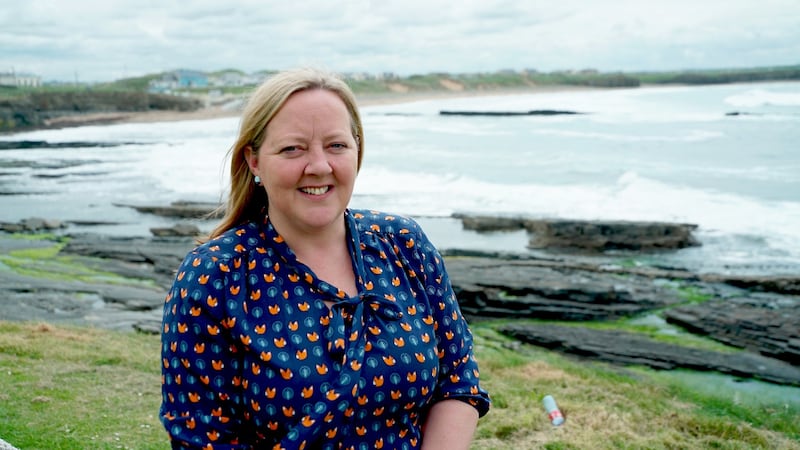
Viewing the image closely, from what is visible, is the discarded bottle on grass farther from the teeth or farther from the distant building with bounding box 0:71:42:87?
the distant building with bounding box 0:71:42:87

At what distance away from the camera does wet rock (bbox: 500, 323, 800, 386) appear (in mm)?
11852

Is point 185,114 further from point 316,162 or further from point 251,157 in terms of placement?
point 316,162

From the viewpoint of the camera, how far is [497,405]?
7.67 metres

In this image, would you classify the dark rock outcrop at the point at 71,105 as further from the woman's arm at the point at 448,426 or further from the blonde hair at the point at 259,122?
the woman's arm at the point at 448,426

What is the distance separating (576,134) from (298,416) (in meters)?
61.9

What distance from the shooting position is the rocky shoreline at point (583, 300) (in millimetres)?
12719

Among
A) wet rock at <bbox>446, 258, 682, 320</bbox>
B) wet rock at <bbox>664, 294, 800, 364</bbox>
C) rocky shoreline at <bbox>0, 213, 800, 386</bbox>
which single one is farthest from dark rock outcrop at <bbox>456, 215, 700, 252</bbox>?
wet rock at <bbox>664, 294, 800, 364</bbox>

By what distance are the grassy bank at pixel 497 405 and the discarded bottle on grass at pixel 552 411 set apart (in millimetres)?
97

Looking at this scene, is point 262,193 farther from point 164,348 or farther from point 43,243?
point 43,243

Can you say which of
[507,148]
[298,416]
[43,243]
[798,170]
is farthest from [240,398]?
[507,148]

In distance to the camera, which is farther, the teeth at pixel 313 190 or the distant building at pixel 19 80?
the distant building at pixel 19 80

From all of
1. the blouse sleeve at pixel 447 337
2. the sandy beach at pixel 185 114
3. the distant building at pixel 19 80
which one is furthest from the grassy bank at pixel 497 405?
the distant building at pixel 19 80

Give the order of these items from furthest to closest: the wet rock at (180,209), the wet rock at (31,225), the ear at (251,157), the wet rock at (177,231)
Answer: the wet rock at (180,209) < the wet rock at (31,225) < the wet rock at (177,231) < the ear at (251,157)

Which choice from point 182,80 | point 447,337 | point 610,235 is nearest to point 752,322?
point 610,235
